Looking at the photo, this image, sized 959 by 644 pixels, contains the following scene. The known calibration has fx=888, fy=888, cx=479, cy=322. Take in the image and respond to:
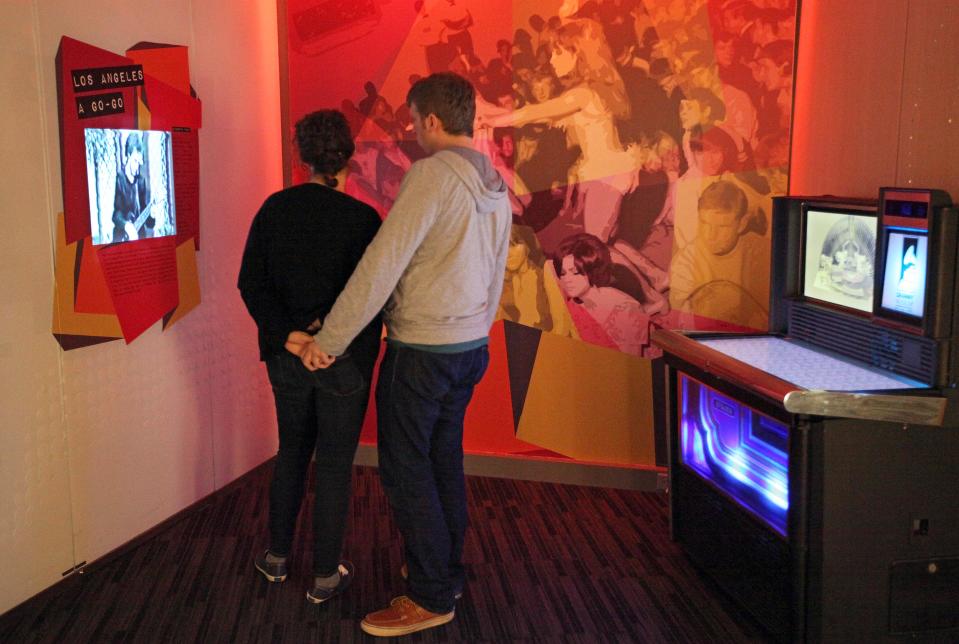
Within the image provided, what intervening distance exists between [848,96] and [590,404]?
1.57m

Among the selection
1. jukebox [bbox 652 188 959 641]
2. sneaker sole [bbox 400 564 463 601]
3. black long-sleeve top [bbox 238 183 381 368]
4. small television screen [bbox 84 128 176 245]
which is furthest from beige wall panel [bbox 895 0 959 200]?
small television screen [bbox 84 128 176 245]

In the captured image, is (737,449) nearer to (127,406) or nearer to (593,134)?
(593,134)

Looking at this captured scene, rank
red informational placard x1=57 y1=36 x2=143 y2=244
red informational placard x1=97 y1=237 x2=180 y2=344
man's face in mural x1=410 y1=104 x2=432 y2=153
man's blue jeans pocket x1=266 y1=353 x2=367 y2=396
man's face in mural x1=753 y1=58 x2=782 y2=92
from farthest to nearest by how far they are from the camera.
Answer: man's face in mural x1=753 y1=58 x2=782 y2=92 < red informational placard x1=97 y1=237 x2=180 y2=344 < red informational placard x1=57 y1=36 x2=143 y2=244 < man's blue jeans pocket x1=266 y1=353 x2=367 y2=396 < man's face in mural x1=410 y1=104 x2=432 y2=153

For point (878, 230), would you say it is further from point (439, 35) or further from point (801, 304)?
point (439, 35)

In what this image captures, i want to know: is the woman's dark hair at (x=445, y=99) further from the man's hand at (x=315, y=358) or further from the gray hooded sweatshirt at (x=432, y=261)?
the man's hand at (x=315, y=358)

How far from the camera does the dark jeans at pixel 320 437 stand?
8.39 feet

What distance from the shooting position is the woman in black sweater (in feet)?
8.22

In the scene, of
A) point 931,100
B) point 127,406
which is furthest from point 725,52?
point 127,406

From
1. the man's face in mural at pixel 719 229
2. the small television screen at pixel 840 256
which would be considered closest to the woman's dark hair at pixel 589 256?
the man's face in mural at pixel 719 229

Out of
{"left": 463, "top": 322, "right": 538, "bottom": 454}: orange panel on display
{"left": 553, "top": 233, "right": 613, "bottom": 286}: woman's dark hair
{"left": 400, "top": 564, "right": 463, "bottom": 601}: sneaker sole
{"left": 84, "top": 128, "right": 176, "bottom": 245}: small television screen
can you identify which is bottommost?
{"left": 400, "top": 564, "right": 463, "bottom": 601}: sneaker sole

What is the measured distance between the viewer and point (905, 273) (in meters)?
2.26

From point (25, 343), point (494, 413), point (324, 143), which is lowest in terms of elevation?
point (494, 413)

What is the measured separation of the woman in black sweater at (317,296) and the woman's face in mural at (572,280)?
1.30 meters

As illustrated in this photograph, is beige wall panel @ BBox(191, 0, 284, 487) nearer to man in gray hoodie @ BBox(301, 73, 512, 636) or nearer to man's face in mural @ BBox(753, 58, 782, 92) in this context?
man in gray hoodie @ BBox(301, 73, 512, 636)
